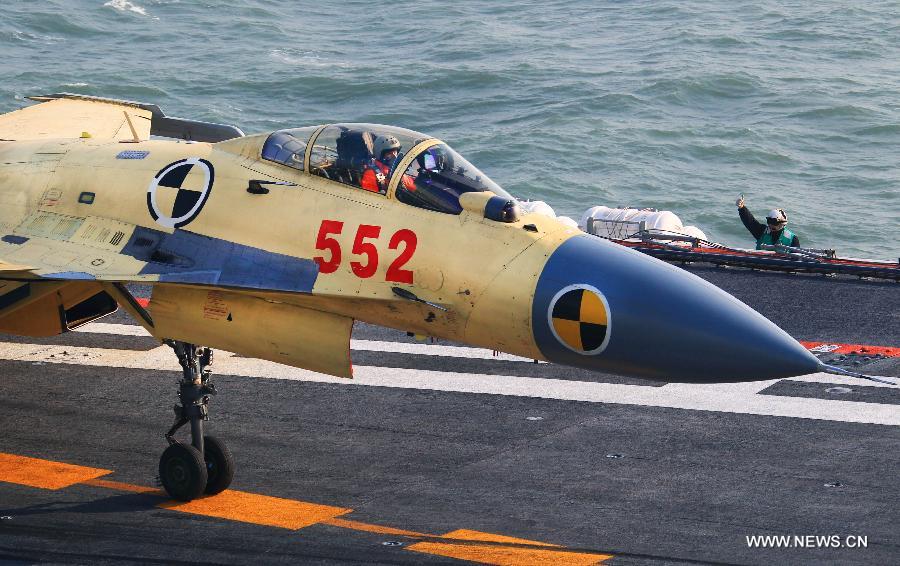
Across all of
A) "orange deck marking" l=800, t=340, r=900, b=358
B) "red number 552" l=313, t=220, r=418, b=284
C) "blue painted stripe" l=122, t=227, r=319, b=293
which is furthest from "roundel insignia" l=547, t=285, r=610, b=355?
"orange deck marking" l=800, t=340, r=900, b=358

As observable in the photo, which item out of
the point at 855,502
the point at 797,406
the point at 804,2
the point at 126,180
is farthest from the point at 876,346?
the point at 804,2

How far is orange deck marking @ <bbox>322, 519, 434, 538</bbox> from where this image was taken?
13453 millimetres

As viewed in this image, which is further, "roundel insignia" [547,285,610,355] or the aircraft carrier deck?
the aircraft carrier deck

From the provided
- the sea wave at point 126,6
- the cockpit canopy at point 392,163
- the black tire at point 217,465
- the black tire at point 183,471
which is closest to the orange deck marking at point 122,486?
the black tire at point 183,471

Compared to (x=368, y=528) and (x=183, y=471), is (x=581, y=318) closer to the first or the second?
(x=368, y=528)

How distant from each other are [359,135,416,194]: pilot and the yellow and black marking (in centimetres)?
243

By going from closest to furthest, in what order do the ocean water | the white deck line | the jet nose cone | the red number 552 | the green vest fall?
the jet nose cone
the red number 552
the white deck line
the green vest
the ocean water

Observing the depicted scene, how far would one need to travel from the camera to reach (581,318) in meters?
11.8

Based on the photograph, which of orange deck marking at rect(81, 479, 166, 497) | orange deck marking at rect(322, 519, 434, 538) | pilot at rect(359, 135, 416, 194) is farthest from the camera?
orange deck marking at rect(81, 479, 166, 497)

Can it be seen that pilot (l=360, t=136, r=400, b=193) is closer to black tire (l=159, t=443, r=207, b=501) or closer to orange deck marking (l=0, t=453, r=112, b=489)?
black tire (l=159, t=443, r=207, b=501)

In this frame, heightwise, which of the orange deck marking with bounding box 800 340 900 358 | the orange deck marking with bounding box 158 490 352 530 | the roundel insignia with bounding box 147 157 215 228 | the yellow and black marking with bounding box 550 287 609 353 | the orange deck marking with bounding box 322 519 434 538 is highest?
the roundel insignia with bounding box 147 157 215 228

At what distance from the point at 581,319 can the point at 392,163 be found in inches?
108

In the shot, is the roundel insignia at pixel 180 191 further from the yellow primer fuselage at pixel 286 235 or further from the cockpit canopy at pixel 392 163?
the cockpit canopy at pixel 392 163

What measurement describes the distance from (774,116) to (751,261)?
1259 inches
